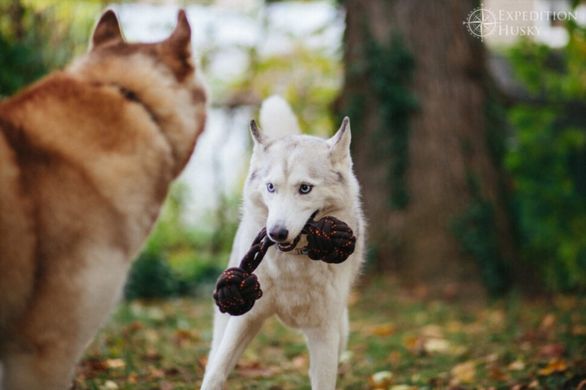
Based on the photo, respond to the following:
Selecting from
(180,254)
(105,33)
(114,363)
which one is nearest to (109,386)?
(114,363)

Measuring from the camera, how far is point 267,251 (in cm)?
340

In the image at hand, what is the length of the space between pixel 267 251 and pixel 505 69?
12.7m

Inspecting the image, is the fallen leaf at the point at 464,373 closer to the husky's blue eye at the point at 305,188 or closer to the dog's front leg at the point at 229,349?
the dog's front leg at the point at 229,349

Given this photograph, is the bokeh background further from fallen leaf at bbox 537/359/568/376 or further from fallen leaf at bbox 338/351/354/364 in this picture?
fallen leaf at bbox 537/359/568/376

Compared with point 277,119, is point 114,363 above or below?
below

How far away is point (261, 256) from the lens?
3260mm

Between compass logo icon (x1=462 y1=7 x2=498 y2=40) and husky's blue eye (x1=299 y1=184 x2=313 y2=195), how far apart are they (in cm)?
519

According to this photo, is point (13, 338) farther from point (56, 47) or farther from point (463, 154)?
point (56, 47)

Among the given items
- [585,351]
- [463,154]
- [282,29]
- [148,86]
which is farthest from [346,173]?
[282,29]

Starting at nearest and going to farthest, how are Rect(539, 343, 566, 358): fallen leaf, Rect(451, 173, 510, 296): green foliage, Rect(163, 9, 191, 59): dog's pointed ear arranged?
1. Rect(163, 9, 191, 59): dog's pointed ear
2. Rect(539, 343, 566, 358): fallen leaf
3. Rect(451, 173, 510, 296): green foliage

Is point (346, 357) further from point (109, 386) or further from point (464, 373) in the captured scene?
point (109, 386)

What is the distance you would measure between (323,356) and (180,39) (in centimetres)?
182

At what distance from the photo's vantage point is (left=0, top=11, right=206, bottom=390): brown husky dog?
7.53ft

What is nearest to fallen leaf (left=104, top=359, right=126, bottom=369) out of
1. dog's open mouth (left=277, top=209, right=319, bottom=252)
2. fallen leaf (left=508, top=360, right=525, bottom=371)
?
dog's open mouth (left=277, top=209, right=319, bottom=252)
